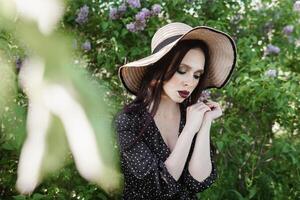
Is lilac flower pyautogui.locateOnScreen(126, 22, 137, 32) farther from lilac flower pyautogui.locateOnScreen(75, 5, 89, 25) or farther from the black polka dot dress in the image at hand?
the black polka dot dress

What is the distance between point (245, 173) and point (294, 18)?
101 cm

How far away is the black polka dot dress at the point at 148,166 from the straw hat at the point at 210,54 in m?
0.14

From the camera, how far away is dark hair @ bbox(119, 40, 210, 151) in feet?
5.34

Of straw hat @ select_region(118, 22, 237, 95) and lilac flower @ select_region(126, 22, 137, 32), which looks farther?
lilac flower @ select_region(126, 22, 137, 32)

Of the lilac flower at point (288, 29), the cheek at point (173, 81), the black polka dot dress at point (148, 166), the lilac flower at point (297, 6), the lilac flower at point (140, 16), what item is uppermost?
the lilac flower at point (297, 6)

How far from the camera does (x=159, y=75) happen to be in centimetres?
169

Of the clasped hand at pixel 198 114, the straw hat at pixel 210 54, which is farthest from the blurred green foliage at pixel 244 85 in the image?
the clasped hand at pixel 198 114

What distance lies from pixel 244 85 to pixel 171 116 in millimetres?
1026

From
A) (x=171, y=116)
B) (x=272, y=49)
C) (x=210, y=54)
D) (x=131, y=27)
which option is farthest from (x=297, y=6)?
(x=171, y=116)

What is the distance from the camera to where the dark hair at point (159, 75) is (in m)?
1.63

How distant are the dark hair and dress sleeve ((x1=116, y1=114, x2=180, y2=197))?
24 millimetres

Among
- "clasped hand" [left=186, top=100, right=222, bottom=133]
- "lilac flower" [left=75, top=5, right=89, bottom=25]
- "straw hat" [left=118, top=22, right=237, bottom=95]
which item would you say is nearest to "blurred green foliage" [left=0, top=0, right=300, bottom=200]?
"lilac flower" [left=75, top=5, right=89, bottom=25]

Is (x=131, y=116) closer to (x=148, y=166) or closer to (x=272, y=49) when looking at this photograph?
(x=148, y=166)

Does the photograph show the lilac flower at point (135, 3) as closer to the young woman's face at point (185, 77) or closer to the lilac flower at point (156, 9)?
the lilac flower at point (156, 9)
